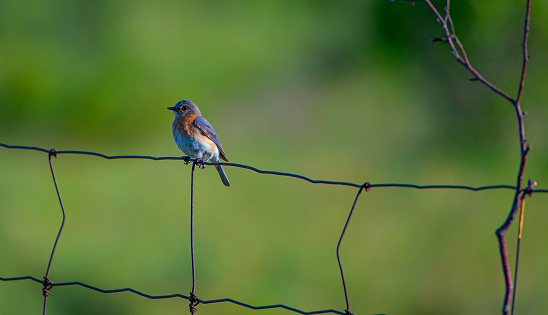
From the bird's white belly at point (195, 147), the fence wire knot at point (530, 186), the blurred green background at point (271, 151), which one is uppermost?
the blurred green background at point (271, 151)

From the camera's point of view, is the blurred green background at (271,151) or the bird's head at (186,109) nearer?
the bird's head at (186,109)

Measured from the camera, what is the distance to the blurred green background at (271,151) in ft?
25.4

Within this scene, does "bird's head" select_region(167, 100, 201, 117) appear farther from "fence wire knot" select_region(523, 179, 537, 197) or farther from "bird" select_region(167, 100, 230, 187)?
"fence wire knot" select_region(523, 179, 537, 197)

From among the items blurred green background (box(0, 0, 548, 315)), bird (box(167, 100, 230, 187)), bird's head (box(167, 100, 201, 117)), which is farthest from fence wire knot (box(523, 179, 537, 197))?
blurred green background (box(0, 0, 548, 315))

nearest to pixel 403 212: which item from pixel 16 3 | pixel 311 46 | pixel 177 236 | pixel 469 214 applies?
pixel 469 214

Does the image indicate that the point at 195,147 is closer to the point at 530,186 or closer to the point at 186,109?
the point at 186,109

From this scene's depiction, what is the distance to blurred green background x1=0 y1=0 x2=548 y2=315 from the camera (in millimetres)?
7738

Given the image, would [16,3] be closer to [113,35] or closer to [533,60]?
[113,35]

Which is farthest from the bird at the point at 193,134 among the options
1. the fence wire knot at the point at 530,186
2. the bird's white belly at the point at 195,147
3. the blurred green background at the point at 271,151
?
the blurred green background at the point at 271,151

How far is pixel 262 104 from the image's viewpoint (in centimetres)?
1133

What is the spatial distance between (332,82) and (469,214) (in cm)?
365

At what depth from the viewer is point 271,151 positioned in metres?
10.1

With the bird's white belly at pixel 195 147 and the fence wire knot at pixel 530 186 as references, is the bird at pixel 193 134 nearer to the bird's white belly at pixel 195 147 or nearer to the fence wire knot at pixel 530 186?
the bird's white belly at pixel 195 147

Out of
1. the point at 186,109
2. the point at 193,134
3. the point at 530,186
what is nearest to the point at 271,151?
the point at 186,109
